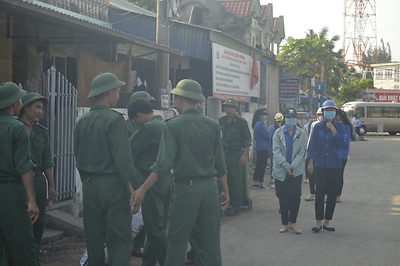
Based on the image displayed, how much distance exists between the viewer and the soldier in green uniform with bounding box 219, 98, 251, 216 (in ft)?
35.0

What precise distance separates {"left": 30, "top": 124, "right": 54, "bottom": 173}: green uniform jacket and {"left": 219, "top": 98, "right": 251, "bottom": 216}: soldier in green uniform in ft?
15.3

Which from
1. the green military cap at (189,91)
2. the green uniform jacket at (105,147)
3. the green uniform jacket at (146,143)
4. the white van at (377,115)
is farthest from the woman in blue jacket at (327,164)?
the white van at (377,115)

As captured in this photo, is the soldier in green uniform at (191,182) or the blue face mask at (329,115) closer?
the soldier in green uniform at (191,182)

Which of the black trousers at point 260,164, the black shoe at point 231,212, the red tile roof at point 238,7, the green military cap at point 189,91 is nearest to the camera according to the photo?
the green military cap at point 189,91

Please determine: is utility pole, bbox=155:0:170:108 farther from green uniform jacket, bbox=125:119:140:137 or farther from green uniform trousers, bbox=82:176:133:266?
green uniform trousers, bbox=82:176:133:266

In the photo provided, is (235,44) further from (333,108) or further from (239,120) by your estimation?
(333,108)

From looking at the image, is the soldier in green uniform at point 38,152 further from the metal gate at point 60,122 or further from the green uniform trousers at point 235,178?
the green uniform trousers at point 235,178

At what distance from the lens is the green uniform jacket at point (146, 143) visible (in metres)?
6.60

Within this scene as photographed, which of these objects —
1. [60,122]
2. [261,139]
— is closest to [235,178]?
[60,122]

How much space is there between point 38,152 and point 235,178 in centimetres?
495

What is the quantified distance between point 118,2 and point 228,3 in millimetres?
13751

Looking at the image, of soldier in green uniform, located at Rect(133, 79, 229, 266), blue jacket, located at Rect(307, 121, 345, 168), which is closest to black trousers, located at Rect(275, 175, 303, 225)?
blue jacket, located at Rect(307, 121, 345, 168)

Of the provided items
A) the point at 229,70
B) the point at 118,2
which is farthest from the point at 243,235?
the point at 118,2

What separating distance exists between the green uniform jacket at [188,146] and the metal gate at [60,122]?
369 cm
